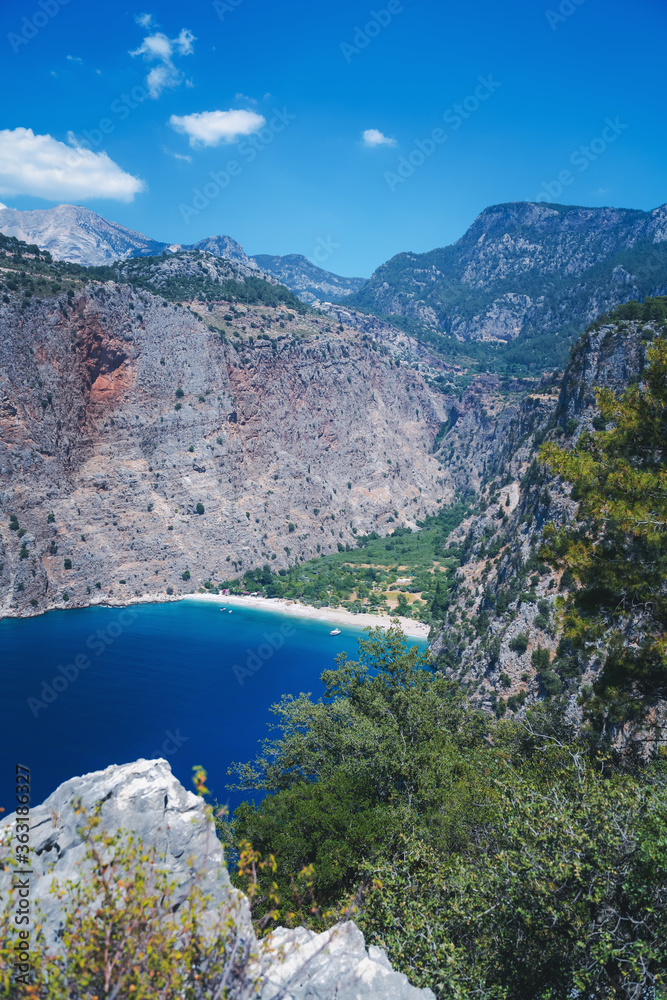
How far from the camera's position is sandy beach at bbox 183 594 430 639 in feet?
252

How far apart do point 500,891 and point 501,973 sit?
1215 mm

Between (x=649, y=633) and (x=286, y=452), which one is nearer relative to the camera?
(x=649, y=633)

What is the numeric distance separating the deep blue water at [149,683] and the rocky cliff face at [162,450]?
8.44 m

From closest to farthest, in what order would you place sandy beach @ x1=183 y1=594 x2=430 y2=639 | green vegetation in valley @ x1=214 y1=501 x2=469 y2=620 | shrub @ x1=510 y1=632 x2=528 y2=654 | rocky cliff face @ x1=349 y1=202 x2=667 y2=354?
shrub @ x1=510 y1=632 x2=528 y2=654 → sandy beach @ x1=183 y1=594 x2=430 y2=639 → green vegetation in valley @ x1=214 y1=501 x2=469 y2=620 → rocky cliff face @ x1=349 y1=202 x2=667 y2=354

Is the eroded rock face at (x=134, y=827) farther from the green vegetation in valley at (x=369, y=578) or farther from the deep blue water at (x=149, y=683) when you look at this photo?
the green vegetation in valley at (x=369, y=578)

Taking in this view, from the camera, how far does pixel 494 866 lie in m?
9.85

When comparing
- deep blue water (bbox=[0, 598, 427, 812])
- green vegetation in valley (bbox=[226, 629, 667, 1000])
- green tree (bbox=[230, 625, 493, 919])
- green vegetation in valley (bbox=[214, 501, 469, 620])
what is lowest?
deep blue water (bbox=[0, 598, 427, 812])

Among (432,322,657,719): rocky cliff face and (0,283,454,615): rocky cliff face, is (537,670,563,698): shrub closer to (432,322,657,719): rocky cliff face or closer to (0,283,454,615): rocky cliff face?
(432,322,657,719): rocky cliff face

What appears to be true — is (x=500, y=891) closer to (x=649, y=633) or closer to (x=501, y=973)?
(x=501, y=973)

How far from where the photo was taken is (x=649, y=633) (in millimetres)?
13109

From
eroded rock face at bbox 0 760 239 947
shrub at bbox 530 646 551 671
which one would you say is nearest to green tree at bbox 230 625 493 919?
eroded rock face at bbox 0 760 239 947

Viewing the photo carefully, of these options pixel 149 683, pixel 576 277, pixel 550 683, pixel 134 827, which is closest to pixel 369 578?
pixel 149 683

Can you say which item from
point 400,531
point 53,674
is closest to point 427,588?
point 400,531

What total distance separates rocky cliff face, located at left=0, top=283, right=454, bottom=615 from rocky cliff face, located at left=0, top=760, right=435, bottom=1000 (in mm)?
70040
